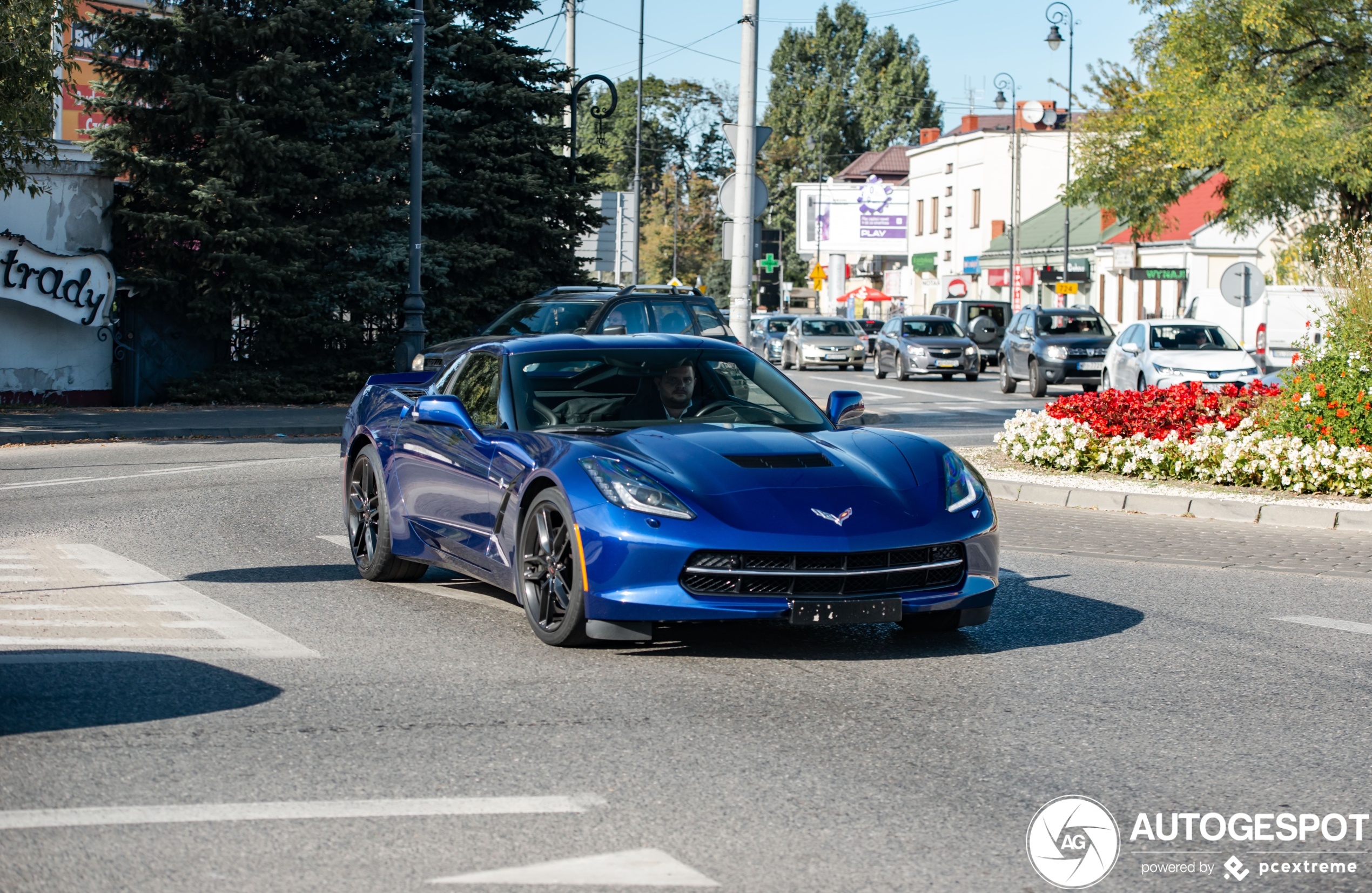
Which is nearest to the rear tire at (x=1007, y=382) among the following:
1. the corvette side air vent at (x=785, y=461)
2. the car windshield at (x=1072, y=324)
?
the car windshield at (x=1072, y=324)

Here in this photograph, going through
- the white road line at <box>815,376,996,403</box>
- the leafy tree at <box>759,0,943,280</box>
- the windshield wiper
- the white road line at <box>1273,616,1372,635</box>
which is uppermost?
the leafy tree at <box>759,0,943,280</box>

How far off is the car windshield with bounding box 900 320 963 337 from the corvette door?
34258mm

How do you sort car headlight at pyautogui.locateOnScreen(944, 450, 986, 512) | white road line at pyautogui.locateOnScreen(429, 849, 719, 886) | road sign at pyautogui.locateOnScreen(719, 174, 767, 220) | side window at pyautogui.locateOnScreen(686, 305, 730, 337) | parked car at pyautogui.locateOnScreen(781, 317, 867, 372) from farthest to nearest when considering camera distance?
parked car at pyautogui.locateOnScreen(781, 317, 867, 372) < road sign at pyautogui.locateOnScreen(719, 174, 767, 220) < side window at pyautogui.locateOnScreen(686, 305, 730, 337) < car headlight at pyautogui.locateOnScreen(944, 450, 986, 512) < white road line at pyautogui.locateOnScreen(429, 849, 719, 886)

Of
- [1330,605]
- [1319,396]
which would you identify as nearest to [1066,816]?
[1330,605]

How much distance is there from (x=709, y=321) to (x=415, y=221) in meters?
7.53

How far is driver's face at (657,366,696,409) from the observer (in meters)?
8.08

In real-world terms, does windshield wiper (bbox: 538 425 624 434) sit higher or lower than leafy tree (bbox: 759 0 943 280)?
lower

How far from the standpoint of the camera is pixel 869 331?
60938 millimetres

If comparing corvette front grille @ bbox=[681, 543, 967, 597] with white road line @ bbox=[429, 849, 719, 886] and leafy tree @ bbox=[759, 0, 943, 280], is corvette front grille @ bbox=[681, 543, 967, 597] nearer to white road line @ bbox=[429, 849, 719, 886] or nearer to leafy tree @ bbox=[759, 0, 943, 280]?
white road line @ bbox=[429, 849, 719, 886]

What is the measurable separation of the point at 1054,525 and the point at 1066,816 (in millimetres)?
8089

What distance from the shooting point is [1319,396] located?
→ 1403 cm

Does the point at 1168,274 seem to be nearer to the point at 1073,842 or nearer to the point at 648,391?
the point at 648,391

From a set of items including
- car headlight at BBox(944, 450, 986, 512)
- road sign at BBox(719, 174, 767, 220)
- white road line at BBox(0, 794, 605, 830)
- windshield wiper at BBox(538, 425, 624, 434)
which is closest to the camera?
white road line at BBox(0, 794, 605, 830)

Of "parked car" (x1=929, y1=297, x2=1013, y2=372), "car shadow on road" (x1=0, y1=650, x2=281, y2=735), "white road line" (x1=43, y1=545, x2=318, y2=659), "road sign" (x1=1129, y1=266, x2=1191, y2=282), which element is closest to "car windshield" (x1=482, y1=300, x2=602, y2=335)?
"white road line" (x1=43, y1=545, x2=318, y2=659)
